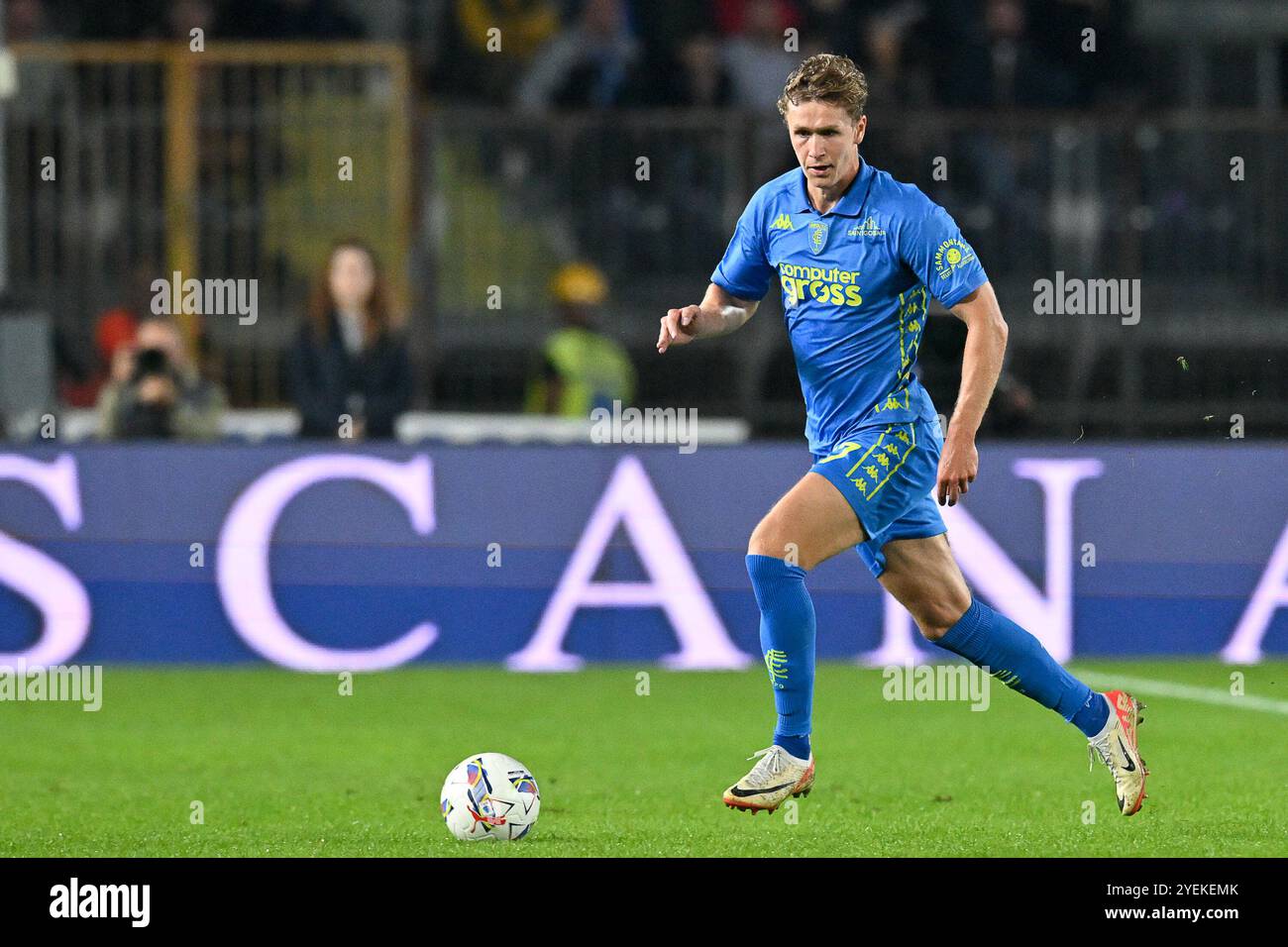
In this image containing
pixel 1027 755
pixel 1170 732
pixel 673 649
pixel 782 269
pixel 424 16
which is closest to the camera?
pixel 782 269

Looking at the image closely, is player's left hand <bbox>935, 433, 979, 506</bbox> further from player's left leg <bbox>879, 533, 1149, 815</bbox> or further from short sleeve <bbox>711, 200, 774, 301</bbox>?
short sleeve <bbox>711, 200, 774, 301</bbox>

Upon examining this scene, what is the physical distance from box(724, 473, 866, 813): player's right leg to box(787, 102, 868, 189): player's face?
91 centimetres

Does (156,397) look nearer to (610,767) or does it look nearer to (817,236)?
(610,767)

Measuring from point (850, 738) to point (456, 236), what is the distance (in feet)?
18.2

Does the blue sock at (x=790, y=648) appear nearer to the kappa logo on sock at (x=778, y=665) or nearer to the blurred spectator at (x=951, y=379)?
the kappa logo on sock at (x=778, y=665)

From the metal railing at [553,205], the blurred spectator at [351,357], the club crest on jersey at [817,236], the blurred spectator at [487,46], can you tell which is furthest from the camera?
the blurred spectator at [487,46]

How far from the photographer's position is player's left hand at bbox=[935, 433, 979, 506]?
269 inches

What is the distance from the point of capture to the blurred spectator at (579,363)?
1395 centimetres

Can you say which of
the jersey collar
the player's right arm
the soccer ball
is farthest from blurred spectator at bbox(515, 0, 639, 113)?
the soccer ball

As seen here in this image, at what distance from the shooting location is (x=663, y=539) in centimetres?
1191

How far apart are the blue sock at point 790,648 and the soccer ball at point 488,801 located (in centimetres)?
78

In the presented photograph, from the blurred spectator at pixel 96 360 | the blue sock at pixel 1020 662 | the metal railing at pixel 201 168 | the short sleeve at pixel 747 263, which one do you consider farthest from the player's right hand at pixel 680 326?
the blurred spectator at pixel 96 360

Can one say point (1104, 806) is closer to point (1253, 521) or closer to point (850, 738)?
point (850, 738)
